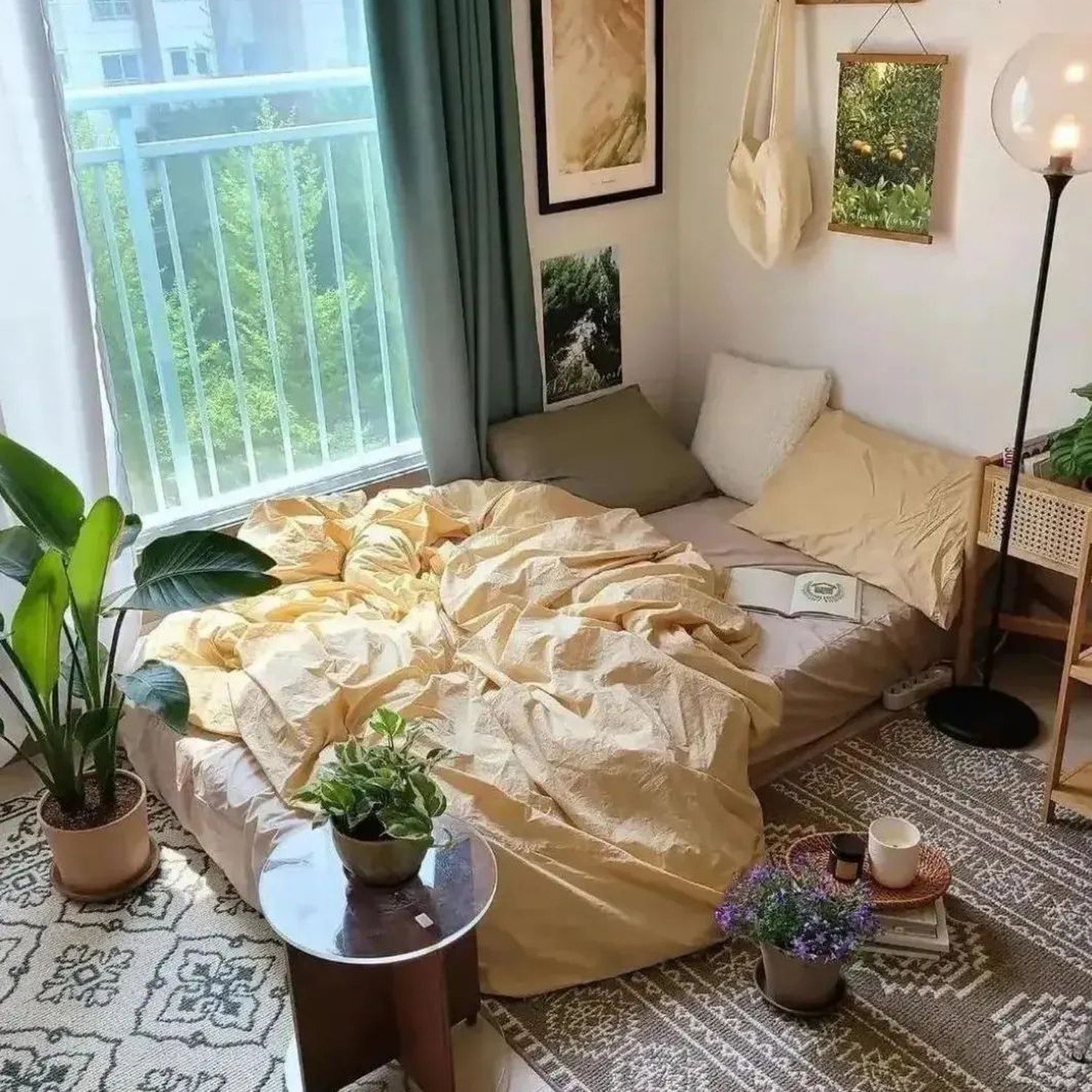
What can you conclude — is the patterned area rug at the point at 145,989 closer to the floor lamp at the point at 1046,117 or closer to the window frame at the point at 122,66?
the window frame at the point at 122,66

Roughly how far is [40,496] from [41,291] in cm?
58

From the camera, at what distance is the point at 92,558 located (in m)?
2.00

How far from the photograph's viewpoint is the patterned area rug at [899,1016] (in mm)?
1785

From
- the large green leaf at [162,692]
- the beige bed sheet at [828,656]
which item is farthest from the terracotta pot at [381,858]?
the beige bed sheet at [828,656]

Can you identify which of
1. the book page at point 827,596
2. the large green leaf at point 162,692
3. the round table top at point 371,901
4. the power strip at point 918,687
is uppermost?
the large green leaf at point 162,692

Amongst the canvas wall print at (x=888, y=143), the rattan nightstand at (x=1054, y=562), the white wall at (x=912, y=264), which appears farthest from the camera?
the canvas wall print at (x=888, y=143)

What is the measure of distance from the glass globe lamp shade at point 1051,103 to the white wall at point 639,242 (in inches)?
47.4

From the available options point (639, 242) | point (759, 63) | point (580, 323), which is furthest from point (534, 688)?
point (759, 63)

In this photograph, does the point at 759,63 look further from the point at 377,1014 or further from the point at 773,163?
the point at 377,1014

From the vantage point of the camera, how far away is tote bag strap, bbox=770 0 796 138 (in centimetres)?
288

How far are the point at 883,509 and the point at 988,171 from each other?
793 mm

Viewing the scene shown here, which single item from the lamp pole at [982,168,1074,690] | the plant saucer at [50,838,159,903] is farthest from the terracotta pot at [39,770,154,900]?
the lamp pole at [982,168,1074,690]

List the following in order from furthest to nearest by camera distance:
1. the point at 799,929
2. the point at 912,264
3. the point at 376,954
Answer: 1. the point at 912,264
2. the point at 799,929
3. the point at 376,954

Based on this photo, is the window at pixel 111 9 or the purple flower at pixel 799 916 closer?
the purple flower at pixel 799 916
